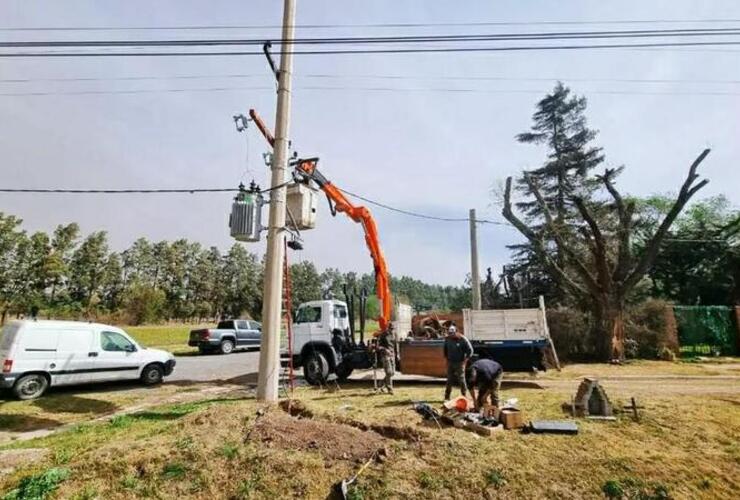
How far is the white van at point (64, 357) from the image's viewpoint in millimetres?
10703

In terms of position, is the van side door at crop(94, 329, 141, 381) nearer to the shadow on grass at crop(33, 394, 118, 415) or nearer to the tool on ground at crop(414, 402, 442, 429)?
the shadow on grass at crop(33, 394, 118, 415)

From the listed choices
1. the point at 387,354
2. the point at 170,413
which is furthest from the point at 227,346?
the point at 387,354

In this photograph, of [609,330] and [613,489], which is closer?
[613,489]

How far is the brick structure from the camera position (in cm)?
811

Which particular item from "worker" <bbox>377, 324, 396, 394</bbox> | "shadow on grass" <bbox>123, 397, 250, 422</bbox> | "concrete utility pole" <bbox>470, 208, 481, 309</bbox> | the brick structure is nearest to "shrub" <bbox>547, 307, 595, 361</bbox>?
"concrete utility pole" <bbox>470, 208, 481, 309</bbox>

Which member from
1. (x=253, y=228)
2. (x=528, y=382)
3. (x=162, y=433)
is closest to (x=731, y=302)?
(x=528, y=382)

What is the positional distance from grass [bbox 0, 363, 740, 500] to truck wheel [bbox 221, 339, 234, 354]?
17.7 m

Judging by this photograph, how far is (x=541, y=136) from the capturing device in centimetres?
3428

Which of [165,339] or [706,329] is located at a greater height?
[706,329]

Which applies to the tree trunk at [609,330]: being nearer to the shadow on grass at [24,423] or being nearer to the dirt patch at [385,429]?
→ the dirt patch at [385,429]

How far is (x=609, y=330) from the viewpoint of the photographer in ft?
61.4

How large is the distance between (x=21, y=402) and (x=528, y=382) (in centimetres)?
1396

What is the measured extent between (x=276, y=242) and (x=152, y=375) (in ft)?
24.7

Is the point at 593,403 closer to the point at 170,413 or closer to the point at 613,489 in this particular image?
the point at 613,489
